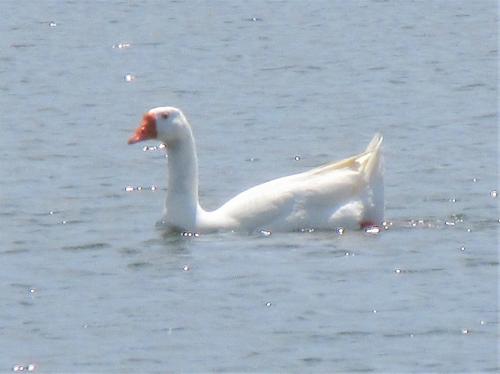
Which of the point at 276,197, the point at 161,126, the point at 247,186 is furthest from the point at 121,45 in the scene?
the point at 276,197

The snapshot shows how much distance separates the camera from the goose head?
15.1m

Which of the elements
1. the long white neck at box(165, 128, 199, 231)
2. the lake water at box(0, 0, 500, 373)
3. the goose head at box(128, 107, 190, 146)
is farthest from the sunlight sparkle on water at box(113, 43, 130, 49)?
the goose head at box(128, 107, 190, 146)

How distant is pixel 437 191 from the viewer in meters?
16.3

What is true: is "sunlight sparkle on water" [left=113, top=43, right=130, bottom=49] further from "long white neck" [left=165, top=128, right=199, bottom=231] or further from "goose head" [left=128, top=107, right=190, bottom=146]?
"goose head" [left=128, top=107, right=190, bottom=146]

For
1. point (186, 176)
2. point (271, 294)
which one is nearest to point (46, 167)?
point (186, 176)

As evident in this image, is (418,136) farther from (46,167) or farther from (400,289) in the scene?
(400,289)

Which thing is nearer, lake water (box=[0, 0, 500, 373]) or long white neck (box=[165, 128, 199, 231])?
lake water (box=[0, 0, 500, 373])

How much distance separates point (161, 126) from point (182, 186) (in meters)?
0.52

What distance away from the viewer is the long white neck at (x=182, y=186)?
49.1ft

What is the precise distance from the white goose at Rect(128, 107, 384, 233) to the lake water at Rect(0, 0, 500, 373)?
15 cm

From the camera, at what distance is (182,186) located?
1515 cm

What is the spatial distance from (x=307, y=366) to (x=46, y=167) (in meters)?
7.42

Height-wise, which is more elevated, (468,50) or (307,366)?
(307,366)

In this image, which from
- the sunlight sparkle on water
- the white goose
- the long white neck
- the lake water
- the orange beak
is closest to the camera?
the lake water
